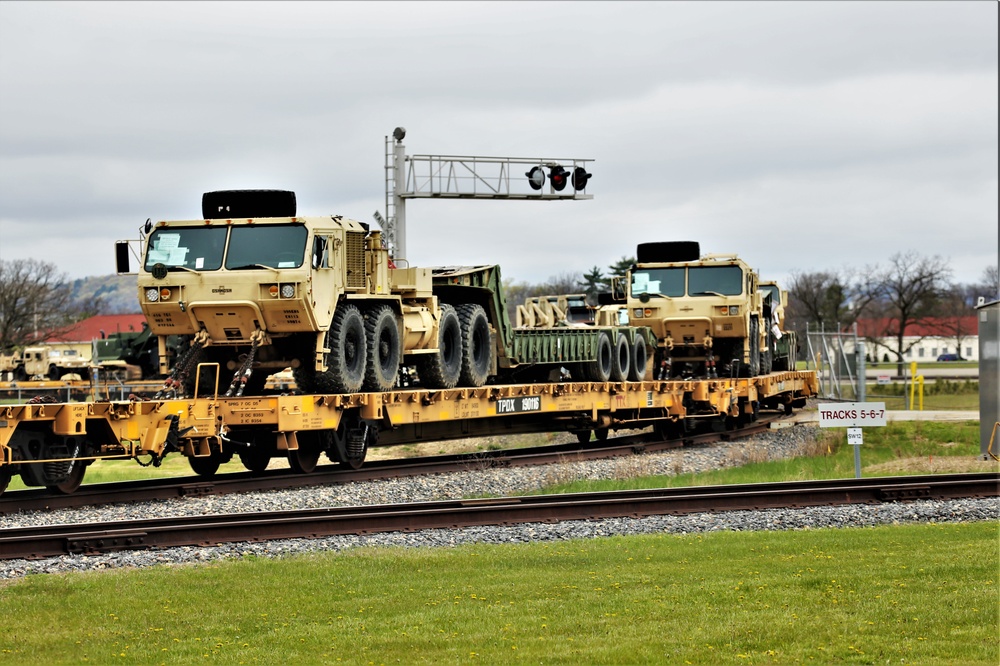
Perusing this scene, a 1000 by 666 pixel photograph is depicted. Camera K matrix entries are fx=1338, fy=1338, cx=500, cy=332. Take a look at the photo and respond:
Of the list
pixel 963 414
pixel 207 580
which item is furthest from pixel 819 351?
pixel 207 580

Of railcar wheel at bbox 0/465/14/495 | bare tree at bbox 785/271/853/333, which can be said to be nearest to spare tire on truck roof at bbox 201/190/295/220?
railcar wheel at bbox 0/465/14/495

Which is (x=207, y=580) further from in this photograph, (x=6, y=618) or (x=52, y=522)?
(x=52, y=522)

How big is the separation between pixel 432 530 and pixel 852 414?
7.35m

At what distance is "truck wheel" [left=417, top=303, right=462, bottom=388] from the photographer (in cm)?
1994

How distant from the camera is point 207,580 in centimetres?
1010

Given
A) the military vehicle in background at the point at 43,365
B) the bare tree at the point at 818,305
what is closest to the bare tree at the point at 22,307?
the military vehicle in background at the point at 43,365

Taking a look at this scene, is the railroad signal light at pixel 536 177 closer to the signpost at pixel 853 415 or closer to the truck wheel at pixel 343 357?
the truck wheel at pixel 343 357

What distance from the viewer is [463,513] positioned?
42.7ft

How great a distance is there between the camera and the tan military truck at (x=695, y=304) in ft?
87.5

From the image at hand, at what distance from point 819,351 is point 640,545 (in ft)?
97.4

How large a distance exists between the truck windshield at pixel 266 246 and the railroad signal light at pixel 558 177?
1419cm

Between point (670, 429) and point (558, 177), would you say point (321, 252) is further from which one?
point (558, 177)

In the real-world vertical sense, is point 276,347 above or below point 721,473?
above

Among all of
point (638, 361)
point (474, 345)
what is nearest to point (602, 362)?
point (638, 361)
